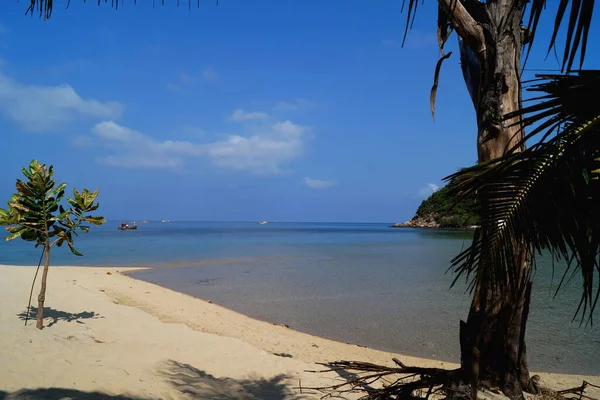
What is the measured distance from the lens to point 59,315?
774cm

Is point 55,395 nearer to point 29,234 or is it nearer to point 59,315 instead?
point 29,234

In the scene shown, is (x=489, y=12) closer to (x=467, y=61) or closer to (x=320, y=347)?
(x=467, y=61)

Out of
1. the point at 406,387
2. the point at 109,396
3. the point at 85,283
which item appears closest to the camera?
the point at 406,387

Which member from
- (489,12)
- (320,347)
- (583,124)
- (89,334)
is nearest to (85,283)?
(89,334)

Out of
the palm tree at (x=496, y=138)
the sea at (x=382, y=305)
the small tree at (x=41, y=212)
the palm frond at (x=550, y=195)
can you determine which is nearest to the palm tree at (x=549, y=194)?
the palm frond at (x=550, y=195)

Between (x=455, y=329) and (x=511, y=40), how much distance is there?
7.87 m

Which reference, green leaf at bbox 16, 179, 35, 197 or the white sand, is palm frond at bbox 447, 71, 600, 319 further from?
green leaf at bbox 16, 179, 35, 197

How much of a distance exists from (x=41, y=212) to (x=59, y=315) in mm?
2230

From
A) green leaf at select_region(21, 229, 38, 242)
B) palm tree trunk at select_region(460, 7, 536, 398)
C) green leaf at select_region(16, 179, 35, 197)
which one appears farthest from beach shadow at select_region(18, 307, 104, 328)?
palm tree trunk at select_region(460, 7, 536, 398)

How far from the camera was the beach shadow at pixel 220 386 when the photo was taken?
5023 millimetres

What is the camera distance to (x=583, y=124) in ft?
6.68

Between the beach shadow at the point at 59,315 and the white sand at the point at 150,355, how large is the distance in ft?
0.05

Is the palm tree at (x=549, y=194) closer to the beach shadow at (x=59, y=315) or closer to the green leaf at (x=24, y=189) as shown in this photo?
the green leaf at (x=24, y=189)

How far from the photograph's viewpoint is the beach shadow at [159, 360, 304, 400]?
16.5 ft
